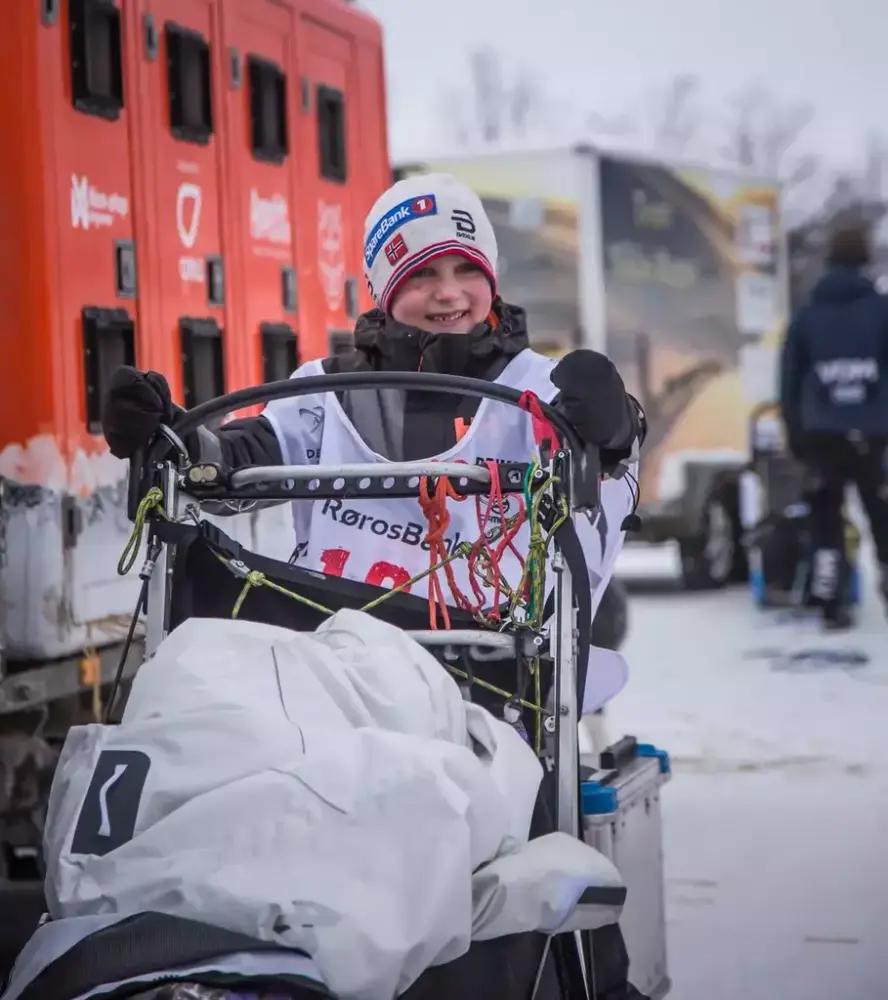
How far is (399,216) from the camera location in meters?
3.20

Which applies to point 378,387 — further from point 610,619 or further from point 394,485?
point 610,619

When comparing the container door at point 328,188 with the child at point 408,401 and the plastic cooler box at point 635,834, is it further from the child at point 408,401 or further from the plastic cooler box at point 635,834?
the plastic cooler box at point 635,834

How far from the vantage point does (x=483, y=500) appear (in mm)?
2926

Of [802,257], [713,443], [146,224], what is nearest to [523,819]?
[146,224]

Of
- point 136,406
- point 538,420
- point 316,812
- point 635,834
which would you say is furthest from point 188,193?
point 316,812

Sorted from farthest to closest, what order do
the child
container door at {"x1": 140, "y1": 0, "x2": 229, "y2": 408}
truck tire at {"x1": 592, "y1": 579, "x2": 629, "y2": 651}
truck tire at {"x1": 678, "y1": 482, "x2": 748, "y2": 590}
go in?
truck tire at {"x1": 678, "y1": 482, "x2": 748, "y2": 590}
container door at {"x1": 140, "y1": 0, "x2": 229, "y2": 408}
truck tire at {"x1": 592, "y1": 579, "x2": 629, "y2": 651}
the child

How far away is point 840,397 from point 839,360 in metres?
0.19

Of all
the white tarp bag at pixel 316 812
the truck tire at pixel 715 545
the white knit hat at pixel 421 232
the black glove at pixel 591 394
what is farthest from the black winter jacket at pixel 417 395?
the truck tire at pixel 715 545

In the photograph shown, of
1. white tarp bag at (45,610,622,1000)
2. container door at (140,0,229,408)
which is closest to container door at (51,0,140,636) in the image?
container door at (140,0,229,408)

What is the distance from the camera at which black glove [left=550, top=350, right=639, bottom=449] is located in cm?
244

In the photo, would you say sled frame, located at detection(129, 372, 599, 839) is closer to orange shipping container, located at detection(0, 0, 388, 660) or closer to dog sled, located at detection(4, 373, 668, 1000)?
dog sled, located at detection(4, 373, 668, 1000)

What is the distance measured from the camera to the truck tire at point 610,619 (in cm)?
371

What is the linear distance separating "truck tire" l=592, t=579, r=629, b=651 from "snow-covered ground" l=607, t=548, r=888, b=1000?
0.61 m

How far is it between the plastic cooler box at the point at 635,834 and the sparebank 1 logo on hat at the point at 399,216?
3.37 feet
